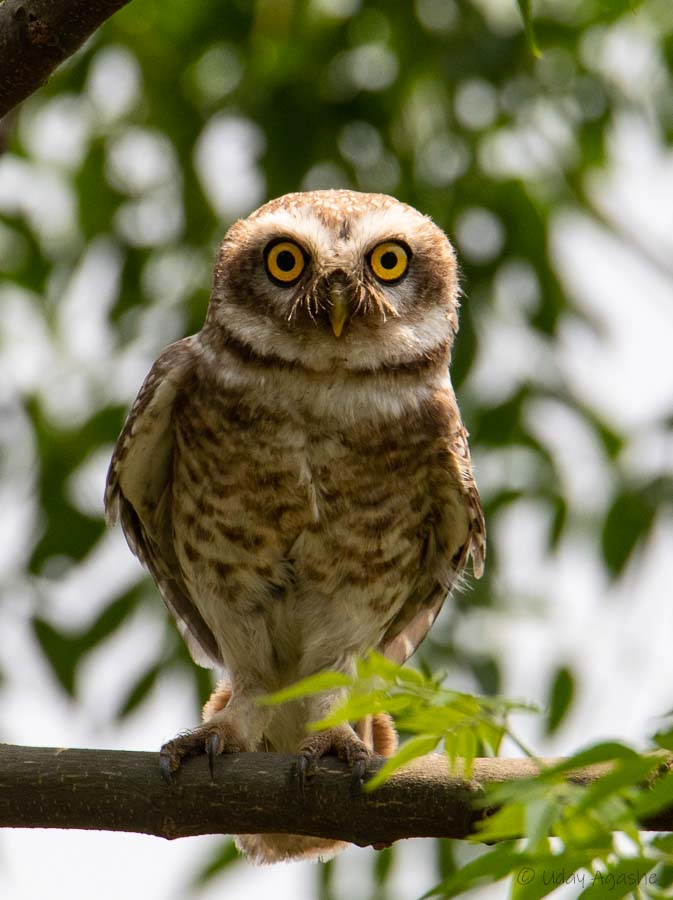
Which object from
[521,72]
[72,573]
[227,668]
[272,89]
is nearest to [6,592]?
[72,573]

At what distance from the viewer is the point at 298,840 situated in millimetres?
3672

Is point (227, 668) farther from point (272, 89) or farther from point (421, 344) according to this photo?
point (272, 89)

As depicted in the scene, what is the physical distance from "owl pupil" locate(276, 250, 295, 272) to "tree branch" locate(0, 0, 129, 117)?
4.02 ft

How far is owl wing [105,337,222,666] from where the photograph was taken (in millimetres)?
3662

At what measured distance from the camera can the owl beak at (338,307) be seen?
11.1 ft

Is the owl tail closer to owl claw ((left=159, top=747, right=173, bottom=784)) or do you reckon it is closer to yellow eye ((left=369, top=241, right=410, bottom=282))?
owl claw ((left=159, top=747, right=173, bottom=784))

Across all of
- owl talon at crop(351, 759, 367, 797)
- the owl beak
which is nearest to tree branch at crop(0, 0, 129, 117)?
the owl beak

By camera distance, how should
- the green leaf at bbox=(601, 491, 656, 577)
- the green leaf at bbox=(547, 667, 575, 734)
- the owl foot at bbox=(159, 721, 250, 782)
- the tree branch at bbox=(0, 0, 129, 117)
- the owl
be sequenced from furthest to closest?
1. the green leaf at bbox=(547, 667, 575, 734)
2. the green leaf at bbox=(601, 491, 656, 577)
3. the owl
4. the owl foot at bbox=(159, 721, 250, 782)
5. the tree branch at bbox=(0, 0, 129, 117)

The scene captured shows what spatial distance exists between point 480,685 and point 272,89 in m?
2.04

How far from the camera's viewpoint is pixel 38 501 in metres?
4.41

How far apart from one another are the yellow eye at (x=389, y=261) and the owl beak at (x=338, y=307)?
0.58 ft

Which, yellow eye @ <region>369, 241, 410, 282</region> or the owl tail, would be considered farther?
the owl tail

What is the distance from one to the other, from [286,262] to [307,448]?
18.9 inches

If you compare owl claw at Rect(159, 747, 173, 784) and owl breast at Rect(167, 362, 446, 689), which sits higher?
owl breast at Rect(167, 362, 446, 689)
